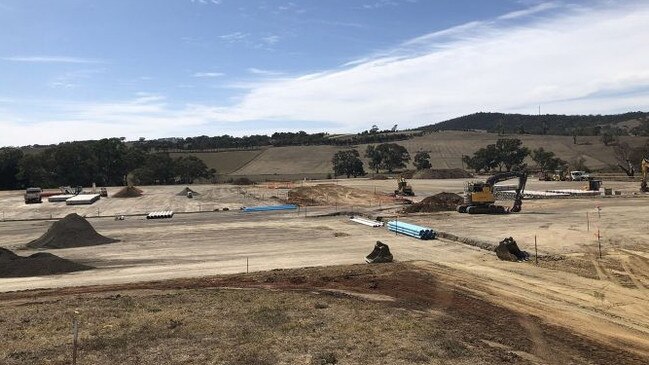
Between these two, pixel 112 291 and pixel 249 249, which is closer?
pixel 112 291

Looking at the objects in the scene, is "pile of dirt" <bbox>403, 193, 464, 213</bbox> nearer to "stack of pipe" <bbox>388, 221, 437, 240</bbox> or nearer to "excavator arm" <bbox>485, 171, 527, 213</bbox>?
"excavator arm" <bbox>485, 171, 527, 213</bbox>

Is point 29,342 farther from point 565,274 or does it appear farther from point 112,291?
point 565,274

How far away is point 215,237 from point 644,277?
25.4 meters

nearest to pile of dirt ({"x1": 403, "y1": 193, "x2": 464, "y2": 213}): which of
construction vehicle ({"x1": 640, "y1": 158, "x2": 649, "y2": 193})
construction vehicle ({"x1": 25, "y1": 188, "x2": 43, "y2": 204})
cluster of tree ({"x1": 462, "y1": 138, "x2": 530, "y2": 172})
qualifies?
construction vehicle ({"x1": 640, "y1": 158, "x2": 649, "y2": 193})

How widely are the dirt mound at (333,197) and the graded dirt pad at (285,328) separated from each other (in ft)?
145

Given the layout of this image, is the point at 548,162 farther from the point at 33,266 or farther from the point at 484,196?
the point at 33,266

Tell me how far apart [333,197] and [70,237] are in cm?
3707

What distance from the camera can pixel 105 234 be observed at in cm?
3981

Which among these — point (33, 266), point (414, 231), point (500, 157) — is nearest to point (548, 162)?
point (500, 157)

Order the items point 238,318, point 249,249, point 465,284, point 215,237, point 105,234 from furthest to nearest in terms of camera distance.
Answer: point 105,234, point 215,237, point 249,249, point 465,284, point 238,318

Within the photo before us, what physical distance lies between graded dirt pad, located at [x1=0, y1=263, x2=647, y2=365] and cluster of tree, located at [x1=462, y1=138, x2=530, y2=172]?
445 ft

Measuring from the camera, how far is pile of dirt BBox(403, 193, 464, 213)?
49.7m

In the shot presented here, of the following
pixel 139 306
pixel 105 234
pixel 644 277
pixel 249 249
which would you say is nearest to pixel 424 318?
pixel 139 306

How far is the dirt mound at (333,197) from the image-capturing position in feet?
208
